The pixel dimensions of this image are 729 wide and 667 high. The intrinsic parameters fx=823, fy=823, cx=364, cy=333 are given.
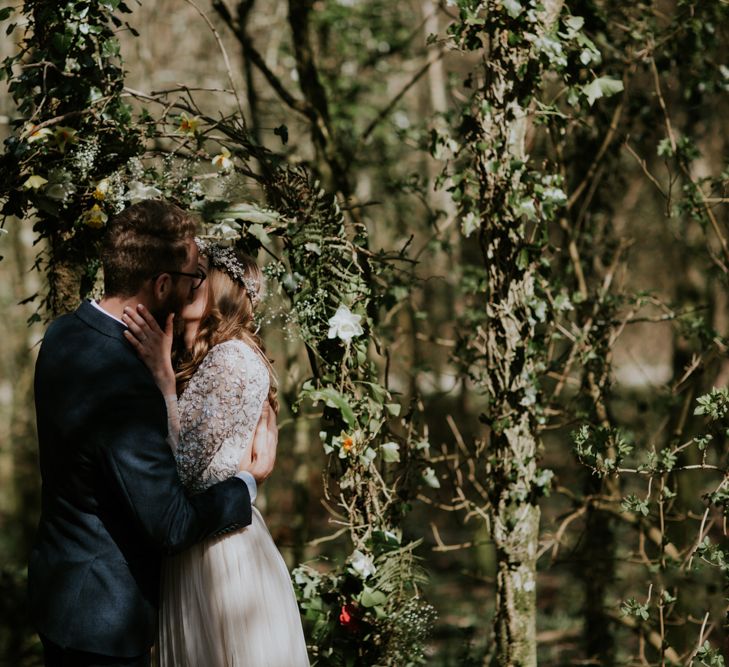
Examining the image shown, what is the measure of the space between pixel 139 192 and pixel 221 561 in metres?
1.29

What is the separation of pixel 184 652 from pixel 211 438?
663 mm

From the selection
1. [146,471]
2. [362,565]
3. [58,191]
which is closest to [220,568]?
[146,471]

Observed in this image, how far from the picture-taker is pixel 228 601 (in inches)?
96.9

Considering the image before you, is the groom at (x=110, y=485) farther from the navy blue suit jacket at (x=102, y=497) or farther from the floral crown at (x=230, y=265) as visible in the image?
the floral crown at (x=230, y=265)

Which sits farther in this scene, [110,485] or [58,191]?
[58,191]

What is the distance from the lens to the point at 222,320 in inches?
104

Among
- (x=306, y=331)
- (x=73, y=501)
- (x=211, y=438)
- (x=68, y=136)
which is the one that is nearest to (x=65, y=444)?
(x=73, y=501)

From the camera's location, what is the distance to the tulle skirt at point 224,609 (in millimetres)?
A: 2459

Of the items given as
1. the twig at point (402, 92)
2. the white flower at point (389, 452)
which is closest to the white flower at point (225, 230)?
the white flower at point (389, 452)

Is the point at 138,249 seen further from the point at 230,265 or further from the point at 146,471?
the point at 146,471

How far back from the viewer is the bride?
2.45 metres

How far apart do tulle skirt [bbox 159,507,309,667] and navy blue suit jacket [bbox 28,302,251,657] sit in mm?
175

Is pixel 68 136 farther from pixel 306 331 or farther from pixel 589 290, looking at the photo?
pixel 589 290

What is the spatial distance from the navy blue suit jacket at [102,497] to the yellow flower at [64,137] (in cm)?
76
